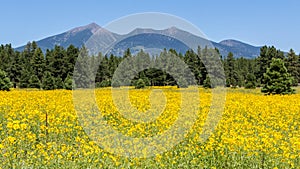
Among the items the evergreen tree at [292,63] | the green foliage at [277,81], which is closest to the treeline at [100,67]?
the evergreen tree at [292,63]

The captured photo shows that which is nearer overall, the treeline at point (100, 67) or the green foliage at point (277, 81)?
the green foliage at point (277, 81)

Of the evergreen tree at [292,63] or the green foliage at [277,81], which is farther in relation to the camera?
the evergreen tree at [292,63]

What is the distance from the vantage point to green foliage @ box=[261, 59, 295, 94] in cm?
3216

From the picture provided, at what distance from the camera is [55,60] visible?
192 feet

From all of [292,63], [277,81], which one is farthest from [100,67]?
[277,81]

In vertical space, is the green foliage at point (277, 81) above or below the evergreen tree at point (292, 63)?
below

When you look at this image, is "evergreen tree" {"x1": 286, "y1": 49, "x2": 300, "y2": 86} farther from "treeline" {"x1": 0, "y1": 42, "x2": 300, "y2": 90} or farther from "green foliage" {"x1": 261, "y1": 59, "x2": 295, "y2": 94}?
"green foliage" {"x1": 261, "y1": 59, "x2": 295, "y2": 94}

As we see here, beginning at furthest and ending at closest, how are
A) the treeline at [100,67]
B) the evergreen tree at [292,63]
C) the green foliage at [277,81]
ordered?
the evergreen tree at [292,63], the treeline at [100,67], the green foliage at [277,81]

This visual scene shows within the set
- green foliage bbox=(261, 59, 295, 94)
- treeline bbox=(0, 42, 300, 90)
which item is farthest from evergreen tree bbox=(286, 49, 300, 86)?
green foliage bbox=(261, 59, 295, 94)

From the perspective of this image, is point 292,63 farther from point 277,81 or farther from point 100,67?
point 277,81

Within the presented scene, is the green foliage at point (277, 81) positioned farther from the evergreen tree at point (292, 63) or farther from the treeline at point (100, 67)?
the evergreen tree at point (292, 63)

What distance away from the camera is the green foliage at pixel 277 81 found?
32.2 m

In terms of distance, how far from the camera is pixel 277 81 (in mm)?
32500

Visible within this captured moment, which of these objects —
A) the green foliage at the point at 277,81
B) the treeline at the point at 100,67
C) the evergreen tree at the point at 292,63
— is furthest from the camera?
the evergreen tree at the point at 292,63
